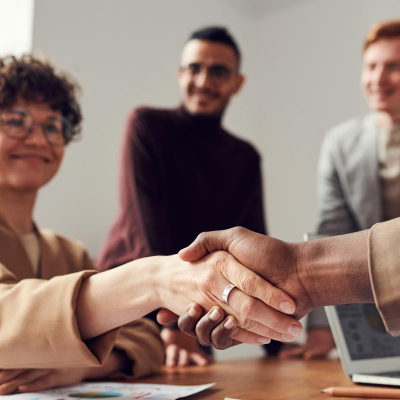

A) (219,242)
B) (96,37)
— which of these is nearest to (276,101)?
(96,37)

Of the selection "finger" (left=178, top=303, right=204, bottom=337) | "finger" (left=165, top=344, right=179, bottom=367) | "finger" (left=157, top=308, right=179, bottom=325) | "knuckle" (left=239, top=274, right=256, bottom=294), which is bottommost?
"finger" (left=165, top=344, right=179, bottom=367)

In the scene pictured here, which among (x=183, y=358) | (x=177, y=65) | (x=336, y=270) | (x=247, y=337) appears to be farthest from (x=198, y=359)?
(x=177, y=65)

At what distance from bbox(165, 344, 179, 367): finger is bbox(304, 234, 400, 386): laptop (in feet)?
1.36

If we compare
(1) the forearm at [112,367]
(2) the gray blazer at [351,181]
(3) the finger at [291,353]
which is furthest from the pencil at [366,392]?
(2) the gray blazer at [351,181]

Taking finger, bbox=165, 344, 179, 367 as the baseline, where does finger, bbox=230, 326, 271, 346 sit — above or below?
above

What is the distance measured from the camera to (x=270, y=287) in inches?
28.8

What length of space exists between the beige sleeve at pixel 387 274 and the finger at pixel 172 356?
0.67 m

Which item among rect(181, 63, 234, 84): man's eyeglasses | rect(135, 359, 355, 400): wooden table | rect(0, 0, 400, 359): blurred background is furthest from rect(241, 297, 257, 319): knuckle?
rect(181, 63, 234, 84): man's eyeglasses

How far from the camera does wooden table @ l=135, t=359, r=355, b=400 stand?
779 mm

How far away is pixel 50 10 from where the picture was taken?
1.95 m

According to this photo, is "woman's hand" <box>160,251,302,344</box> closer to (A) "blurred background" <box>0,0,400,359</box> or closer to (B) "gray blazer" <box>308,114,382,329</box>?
(B) "gray blazer" <box>308,114,382,329</box>

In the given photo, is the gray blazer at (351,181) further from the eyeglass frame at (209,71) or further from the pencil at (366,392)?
the pencil at (366,392)

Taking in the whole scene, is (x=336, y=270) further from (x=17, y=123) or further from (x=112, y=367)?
(x=17, y=123)

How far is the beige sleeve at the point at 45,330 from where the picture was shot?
2.42 ft
